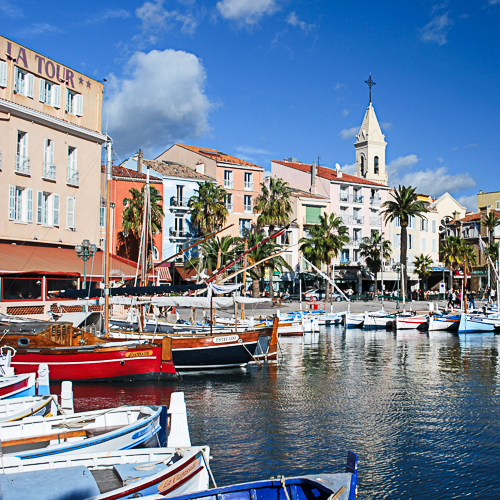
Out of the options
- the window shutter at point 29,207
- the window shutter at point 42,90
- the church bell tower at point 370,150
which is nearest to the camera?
the window shutter at point 29,207

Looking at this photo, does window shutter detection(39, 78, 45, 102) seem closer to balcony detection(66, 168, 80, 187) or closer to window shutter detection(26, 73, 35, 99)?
window shutter detection(26, 73, 35, 99)

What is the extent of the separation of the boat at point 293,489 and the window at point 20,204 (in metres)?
28.6

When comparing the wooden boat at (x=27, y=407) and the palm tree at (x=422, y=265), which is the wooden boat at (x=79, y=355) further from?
the palm tree at (x=422, y=265)

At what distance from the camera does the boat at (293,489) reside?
22.4 ft

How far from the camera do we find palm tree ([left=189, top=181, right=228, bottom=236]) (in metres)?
63.0

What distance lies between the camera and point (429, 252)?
294 ft

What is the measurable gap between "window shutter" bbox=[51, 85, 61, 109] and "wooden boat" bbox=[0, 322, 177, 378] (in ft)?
57.4

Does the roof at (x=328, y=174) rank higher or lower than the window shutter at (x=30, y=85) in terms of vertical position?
higher

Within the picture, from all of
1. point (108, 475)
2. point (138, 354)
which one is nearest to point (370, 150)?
point (138, 354)

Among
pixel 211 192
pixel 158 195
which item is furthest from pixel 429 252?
pixel 158 195

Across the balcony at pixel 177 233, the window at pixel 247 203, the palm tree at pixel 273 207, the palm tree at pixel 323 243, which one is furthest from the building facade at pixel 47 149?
the palm tree at pixel 323 243

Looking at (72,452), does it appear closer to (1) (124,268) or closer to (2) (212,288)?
(2) (212,288)

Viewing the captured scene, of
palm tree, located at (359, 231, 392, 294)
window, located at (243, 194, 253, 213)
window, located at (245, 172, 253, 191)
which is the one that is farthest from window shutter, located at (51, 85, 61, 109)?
palm tree, located at (359, 231, 392, 294)

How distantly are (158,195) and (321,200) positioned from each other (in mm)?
25013
